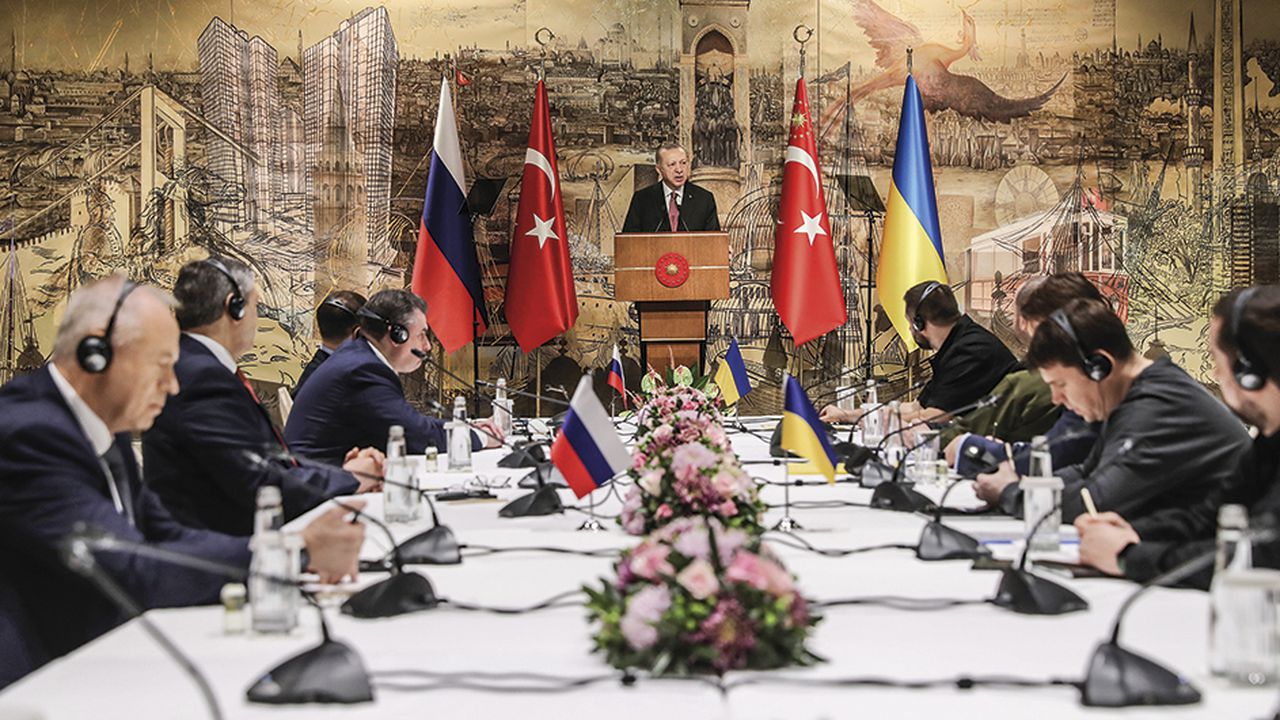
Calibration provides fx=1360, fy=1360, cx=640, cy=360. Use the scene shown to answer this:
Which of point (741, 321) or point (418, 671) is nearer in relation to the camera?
point (418, 671)

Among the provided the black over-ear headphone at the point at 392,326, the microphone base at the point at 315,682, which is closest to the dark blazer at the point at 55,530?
the microphone base at the point at 315,682

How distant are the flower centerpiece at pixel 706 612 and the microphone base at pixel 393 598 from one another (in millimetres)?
582

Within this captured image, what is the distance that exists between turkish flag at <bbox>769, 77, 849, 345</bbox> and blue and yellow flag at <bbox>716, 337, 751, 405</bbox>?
2440 millimetres

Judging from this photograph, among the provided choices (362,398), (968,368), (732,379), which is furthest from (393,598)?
(732,379)

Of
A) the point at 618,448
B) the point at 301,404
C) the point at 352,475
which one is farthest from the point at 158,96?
the point at 618,448

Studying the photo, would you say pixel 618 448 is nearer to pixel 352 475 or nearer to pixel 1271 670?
pixel 352 475

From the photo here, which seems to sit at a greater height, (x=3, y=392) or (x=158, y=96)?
(x=158, y=96)

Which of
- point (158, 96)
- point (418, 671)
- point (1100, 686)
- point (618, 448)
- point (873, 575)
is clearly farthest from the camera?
point (158, 96)

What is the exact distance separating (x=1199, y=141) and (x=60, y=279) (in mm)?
8869

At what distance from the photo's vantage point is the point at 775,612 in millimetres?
1956

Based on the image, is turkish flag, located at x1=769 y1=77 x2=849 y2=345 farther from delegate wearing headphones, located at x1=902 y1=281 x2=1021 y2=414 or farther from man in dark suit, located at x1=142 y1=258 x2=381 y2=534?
man in dark suit, located at x1=142 y1=258 x2=381 y2=534

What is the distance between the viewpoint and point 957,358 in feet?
21.2

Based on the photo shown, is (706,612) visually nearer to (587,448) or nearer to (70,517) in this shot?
(70,517)

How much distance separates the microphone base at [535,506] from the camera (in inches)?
150
